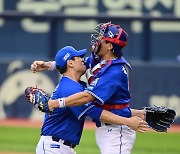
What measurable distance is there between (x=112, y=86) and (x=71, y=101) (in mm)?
428

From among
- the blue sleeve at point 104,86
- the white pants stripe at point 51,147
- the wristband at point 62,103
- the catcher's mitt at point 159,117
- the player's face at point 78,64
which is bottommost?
the white pants stripe at point 51,147

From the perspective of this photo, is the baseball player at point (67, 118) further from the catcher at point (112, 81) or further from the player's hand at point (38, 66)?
the player's hand at point (38, 66)

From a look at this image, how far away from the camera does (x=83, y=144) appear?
12180 millimetres

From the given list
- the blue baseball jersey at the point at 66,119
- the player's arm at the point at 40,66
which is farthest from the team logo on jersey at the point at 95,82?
the player's arm at the point at 40,66

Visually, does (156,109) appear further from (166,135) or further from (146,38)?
(146,38)

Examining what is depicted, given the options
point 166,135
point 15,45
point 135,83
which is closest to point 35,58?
point 15,45

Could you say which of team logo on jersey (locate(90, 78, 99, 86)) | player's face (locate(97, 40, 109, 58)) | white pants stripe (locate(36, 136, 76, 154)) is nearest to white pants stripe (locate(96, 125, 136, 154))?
white pants stripe (locate(36, 136, 76, 154))

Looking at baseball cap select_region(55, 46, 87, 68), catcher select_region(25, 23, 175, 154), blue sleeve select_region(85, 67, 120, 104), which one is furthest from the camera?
baseball cap select_region(55, 46, 87, 68)

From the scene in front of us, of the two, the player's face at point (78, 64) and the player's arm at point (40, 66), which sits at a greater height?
the player's face at point (78, 64)

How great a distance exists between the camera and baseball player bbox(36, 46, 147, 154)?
6895mm

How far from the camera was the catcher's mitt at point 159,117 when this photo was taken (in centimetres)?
712

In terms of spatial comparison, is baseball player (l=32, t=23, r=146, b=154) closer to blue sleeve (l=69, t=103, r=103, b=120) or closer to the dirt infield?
blue sleeve (l=69, t=103, r=103, b=120)

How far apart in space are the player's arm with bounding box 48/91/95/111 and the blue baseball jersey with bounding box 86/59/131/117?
89 mm

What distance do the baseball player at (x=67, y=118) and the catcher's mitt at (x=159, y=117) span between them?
26 centimetres
